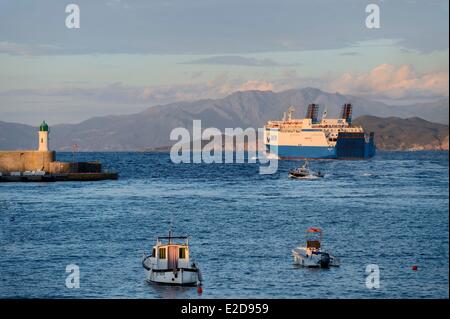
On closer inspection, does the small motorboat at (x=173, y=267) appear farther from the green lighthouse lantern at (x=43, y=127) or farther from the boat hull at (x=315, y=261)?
the green lighthouse lantern at (x=43, y=127)

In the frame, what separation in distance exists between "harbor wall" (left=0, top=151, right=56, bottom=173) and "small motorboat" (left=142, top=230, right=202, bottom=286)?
8045cm

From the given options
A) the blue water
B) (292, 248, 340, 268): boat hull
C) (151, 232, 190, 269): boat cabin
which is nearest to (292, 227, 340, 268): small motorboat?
(292, 248, 340, 268): boat hull

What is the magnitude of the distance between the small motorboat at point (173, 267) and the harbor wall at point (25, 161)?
80451 millimetres

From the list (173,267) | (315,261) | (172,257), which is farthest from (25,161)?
(173,267)

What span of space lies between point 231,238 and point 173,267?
52.7 feet

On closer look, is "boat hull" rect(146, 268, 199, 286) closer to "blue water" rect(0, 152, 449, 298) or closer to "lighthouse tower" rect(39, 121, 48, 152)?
"blue water" rect(0, 152, 449, 298)

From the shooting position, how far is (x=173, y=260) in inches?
1497

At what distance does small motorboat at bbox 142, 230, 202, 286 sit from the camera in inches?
1451

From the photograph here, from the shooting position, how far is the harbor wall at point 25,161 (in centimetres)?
11664

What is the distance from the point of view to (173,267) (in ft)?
124

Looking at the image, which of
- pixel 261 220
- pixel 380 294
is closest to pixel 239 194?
pixel 261 220

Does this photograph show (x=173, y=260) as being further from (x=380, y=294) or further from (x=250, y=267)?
(x=380, y=294)

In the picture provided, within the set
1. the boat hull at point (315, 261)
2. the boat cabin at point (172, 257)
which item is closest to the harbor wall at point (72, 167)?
the boat hull at point (315, 261)

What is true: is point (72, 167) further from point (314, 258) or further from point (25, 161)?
point (314, 258)
